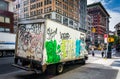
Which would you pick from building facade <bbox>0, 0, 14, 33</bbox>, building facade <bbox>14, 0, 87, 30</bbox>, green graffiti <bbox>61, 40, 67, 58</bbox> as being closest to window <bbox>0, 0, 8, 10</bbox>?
building facade <bbox>0, 0, 14, 33</bbox>

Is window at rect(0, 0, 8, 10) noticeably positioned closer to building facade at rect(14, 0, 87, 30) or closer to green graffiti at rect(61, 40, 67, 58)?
building facade at rect(14, 0, 87, 30)

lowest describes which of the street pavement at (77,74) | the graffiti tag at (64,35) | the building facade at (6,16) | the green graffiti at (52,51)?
the street pavement at (77,74)

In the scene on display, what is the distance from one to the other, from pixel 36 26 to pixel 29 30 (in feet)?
2.14

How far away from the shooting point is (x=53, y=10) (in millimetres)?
63781

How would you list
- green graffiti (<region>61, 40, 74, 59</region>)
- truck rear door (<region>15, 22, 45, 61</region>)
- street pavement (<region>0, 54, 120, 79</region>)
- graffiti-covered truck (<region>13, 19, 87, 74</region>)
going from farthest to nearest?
green graffiti (<region>61, 40, 74, 59</region>) → street pavement (<region>0, 54, 120, 79</region>) → truck rear door (<region>15, 22, 45, 61</region>) → graffiti-covered truck (<region>13, 19, 87, 74</region>)

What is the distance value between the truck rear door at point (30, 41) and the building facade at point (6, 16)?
3394cm

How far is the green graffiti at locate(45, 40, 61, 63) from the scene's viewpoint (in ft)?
34.0

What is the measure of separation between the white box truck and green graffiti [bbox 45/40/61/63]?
16.2 metres

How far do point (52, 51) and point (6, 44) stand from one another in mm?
17502

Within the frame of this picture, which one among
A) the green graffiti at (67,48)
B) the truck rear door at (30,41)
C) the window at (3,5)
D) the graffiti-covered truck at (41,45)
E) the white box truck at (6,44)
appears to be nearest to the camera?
the graffiti-covered truck at (41,45)

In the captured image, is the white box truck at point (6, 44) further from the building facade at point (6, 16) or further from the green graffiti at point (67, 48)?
the building facade at point (6, 16)

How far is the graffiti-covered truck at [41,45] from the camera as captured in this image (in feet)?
33.1

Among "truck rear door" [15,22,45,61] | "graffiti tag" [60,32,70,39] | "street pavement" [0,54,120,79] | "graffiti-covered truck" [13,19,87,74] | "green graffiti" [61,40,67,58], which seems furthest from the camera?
"green graffiti" [61,40,67,58]

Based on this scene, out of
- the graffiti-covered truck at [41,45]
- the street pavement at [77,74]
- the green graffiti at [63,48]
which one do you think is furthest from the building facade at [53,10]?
the graffiti-covered truck at [41,45]
